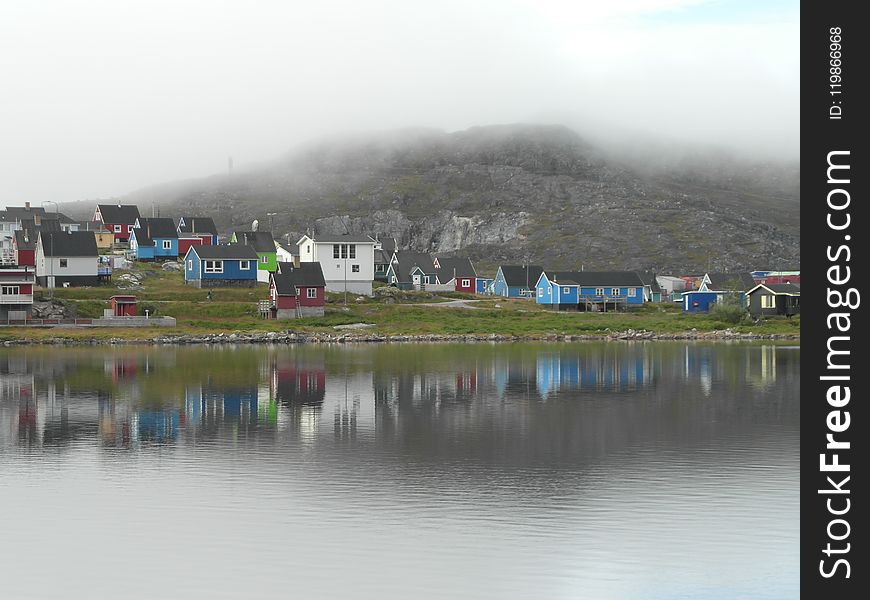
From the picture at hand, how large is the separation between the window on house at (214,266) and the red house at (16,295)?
18454 mm

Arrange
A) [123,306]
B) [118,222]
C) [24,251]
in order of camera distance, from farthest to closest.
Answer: [118,222]
[24,251]
[123,306]

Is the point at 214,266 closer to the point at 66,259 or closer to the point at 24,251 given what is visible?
the point at 66,259

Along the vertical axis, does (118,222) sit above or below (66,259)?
above

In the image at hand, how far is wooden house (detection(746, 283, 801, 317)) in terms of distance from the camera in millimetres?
109750

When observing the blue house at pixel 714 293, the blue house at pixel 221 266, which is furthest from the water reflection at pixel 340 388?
the blue house at pixel 714 293

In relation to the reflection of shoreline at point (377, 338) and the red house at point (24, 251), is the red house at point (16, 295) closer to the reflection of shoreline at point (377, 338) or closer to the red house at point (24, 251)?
the reflection of shoreline at point (377, 338)

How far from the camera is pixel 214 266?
109m

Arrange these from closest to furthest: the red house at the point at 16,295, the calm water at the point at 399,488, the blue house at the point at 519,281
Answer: the calm water at the point at 399,488
the red house at the point at 16,295
the blue house at the point at 519,281

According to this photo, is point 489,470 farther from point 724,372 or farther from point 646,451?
point 724,372

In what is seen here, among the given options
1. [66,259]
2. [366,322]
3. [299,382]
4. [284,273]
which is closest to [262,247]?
[66,259]

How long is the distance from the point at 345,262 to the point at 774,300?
136 ft

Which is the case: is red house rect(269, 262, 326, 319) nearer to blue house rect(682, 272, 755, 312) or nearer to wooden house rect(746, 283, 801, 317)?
blue house rect(682, 272, 755, 312)

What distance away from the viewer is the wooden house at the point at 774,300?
10975cm
